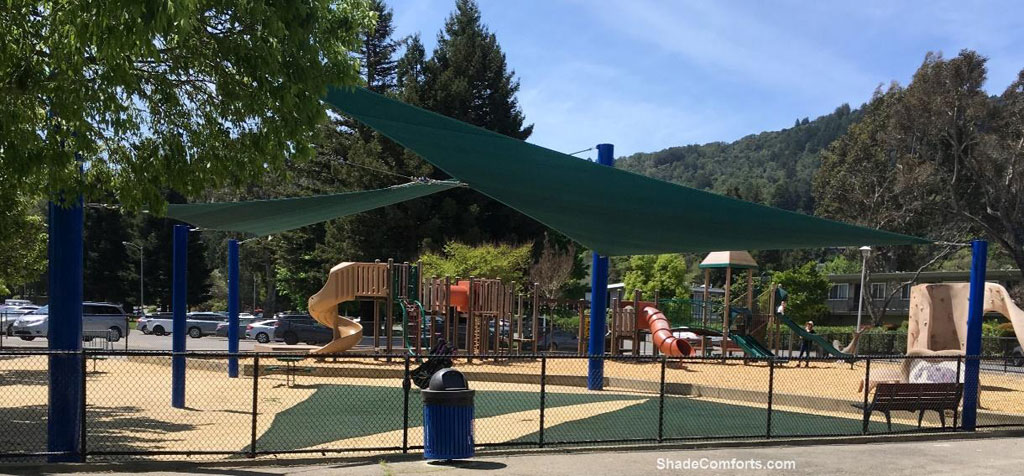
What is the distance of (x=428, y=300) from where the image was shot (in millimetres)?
25938

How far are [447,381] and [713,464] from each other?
301 centimetres

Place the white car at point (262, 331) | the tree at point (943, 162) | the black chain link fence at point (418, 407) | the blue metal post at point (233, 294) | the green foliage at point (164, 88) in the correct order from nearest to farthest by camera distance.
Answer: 1. the green foliage at point (164, 88)
2. the black chain link fence at point (418, 407)
3. the blue metal post at point (233, 294)
4. the white car at point (262, 331)
5. the tree at point (943, 162)

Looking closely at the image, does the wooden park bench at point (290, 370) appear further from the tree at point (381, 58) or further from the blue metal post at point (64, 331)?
the tree at point (381, 58)

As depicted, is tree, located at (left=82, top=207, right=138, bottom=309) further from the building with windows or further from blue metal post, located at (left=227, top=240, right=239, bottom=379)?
blue metal post, located at (left=227, top=240, right=239, bottom=379)

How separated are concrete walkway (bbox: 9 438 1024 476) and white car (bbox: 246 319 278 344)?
3295 cm

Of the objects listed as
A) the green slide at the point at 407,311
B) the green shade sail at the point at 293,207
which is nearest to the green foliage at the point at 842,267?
the green slide at the point at 407,311

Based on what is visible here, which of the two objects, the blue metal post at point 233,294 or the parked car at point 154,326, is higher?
the blue metal post at point 233,294

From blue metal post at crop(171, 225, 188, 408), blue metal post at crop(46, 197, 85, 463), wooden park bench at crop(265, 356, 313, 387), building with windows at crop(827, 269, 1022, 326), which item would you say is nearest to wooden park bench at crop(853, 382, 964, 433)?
blue metal post at crop(46, 197, 85, 463)

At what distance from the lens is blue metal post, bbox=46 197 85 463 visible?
28.7 ft

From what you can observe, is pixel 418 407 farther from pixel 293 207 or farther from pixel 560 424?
pixel 293 207

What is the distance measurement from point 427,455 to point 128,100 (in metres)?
4.66

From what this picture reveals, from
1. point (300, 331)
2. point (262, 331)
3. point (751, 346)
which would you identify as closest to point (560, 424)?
point (751, 346)

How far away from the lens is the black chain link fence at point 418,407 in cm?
1020

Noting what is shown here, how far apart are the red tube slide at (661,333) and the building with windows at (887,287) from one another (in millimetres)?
27397
